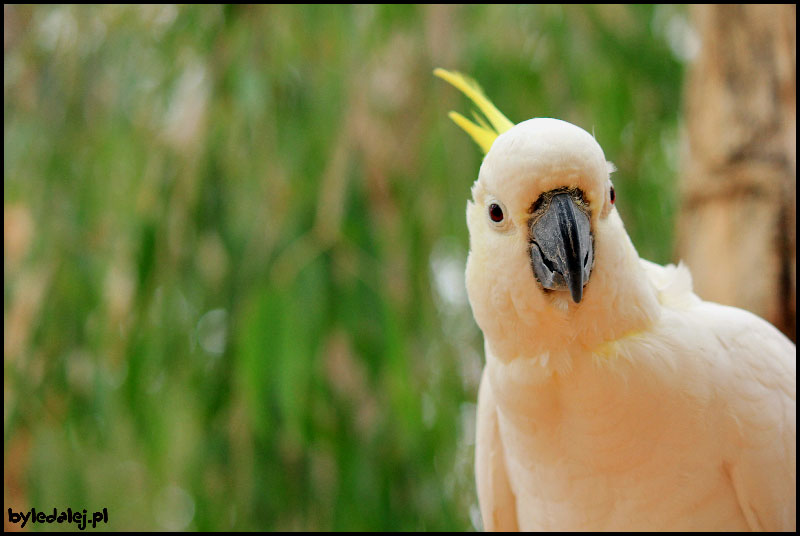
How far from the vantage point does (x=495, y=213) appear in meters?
0.97

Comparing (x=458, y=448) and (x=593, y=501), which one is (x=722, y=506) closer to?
(x=593, y=501)

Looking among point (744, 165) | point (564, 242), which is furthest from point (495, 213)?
point (744, 165)

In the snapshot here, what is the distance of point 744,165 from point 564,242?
87 cm

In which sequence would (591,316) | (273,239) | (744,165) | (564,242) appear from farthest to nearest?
1. (273,239)
2. (744,165)
3. (591,316)
4. (564,242)

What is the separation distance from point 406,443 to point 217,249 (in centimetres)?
73

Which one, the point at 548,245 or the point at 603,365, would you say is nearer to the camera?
the point at 548,245

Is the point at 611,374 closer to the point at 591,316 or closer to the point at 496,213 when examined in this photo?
the point at 591,316

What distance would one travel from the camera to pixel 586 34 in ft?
6.97

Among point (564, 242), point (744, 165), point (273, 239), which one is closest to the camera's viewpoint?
point (564, 242)

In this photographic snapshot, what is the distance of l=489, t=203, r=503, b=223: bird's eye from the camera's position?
962mm

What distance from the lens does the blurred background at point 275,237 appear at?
6.09 ft

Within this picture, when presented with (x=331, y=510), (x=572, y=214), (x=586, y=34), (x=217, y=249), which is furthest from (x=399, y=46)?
(x=572, y=214)

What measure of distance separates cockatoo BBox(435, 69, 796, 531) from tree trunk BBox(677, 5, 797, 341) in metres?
0.26

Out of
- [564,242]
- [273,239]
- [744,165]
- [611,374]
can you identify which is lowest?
[611,374]
